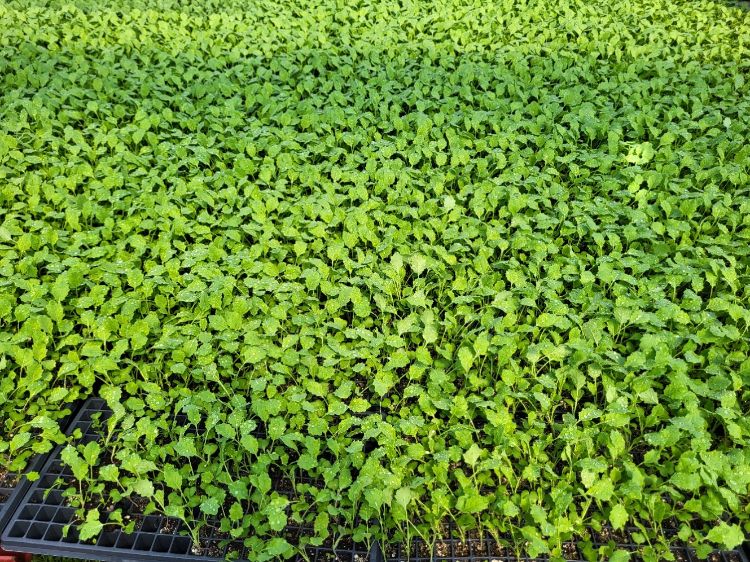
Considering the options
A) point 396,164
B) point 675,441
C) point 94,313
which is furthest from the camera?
point 396,164

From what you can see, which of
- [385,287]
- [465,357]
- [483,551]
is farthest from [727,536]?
[385,287]

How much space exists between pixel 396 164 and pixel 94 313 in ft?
5.81

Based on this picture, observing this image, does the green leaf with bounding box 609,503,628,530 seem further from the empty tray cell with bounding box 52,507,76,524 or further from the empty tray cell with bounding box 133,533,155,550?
the empty tray cell with bounding box 52,507,76,524

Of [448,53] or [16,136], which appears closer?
[16,136]

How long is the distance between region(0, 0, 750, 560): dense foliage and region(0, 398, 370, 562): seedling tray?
7 centimetres

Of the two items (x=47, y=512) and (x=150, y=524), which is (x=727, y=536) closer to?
(x=150, y=524)

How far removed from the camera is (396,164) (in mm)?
3135

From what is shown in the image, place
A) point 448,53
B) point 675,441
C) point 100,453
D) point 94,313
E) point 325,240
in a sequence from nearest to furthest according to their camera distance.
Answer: point 675,441, point 100,453, point 94,313, point 325,240, point 448,53

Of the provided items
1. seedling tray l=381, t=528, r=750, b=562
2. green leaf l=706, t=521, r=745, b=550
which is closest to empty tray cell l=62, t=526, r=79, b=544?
seedling tray l=381, t=528, r=750, b=562

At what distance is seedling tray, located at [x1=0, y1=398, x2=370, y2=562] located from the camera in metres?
1.74

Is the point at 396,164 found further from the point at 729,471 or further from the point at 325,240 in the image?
the point at 729,471

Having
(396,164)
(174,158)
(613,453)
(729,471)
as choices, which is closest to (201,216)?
(174,158)

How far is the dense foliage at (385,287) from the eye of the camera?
6.07 feet

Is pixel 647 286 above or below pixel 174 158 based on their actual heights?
below
